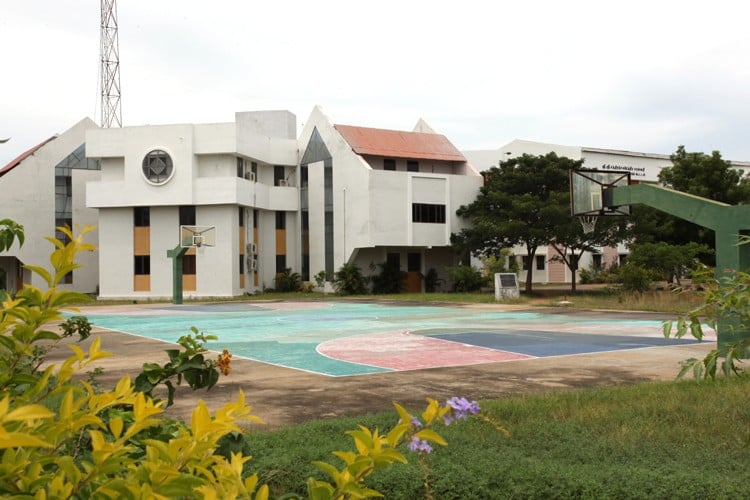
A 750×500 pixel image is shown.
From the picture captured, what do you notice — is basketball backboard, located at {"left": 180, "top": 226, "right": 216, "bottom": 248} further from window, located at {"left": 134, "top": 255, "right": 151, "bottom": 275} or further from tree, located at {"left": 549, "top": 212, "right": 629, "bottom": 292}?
tree, located at {"left": 549, "top": 212, "right": 629, "bottom": 292}

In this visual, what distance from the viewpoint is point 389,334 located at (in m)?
18.2

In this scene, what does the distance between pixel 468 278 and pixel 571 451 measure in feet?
115

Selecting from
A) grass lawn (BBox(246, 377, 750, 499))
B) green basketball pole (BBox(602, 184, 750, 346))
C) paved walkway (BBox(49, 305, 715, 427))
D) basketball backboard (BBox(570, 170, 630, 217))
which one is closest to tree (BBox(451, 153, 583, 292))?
basketball backboard (BBox(570, 170, 630, 217))

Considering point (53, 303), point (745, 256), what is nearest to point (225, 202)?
point (745, 256)

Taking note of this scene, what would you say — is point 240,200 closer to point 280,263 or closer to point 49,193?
point 280,263

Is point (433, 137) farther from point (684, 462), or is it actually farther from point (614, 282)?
point (684, 462)

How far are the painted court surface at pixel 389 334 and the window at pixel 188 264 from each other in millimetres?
11457

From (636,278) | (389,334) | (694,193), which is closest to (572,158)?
(694,193)

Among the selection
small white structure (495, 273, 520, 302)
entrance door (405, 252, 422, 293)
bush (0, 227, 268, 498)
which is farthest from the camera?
entrance door (405, 252, 422, 293)

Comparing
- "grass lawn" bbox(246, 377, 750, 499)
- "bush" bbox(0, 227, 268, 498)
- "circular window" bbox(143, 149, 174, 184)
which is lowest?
"grass lawn" bbox(246, 377, 750, 499)

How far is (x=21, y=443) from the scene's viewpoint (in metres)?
1.10

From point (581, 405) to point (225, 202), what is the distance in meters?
33.8

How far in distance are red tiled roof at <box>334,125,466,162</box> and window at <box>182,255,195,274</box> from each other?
11.3 m

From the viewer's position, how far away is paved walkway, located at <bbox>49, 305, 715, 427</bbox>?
28.3 feet
